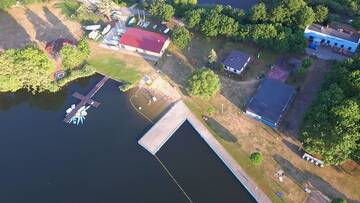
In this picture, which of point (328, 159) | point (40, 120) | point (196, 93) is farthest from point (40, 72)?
point (328, 159)

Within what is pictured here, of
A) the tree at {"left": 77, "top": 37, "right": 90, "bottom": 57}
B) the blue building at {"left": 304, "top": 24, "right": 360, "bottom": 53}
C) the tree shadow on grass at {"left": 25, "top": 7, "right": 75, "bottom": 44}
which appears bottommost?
the tree shadow on grass at {"left": 25, "top": 7, "right": 75, "bottom": 44}

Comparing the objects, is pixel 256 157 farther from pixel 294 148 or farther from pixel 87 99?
pixel 87 99

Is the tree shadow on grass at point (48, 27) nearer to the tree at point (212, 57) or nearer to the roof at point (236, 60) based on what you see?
the tree at point (212, 57)

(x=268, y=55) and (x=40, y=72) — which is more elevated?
(x=268, y=55)

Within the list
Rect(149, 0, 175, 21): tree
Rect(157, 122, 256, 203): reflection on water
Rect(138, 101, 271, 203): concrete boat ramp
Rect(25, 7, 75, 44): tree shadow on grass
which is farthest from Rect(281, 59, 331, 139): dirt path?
Rect(25, 7, 75, 44): tree shadow on grass

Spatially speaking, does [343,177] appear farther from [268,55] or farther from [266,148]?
[268,55]

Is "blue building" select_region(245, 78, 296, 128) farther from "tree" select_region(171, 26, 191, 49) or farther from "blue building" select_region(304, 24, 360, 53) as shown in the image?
"tree" select_region(171, 26, 191, 49)
